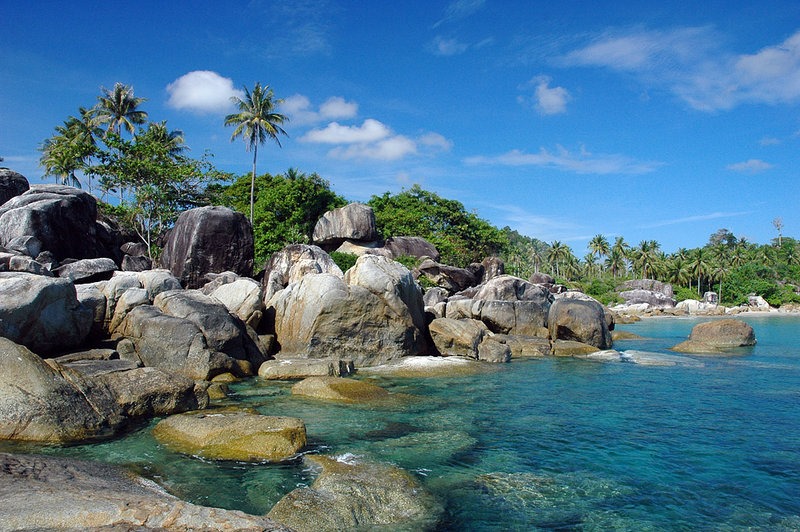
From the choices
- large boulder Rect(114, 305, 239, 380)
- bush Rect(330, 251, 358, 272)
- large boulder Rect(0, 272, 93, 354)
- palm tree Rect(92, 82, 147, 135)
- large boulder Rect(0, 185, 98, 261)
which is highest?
palm tree Rect(92, 82, 147, 135)

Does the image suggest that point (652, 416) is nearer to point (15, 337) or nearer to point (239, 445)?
point (239, 445)

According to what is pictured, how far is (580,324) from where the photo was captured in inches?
1048

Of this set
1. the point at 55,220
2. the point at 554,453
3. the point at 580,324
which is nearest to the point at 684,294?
the point at 580,324

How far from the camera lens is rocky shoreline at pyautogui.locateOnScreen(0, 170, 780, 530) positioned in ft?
22.8

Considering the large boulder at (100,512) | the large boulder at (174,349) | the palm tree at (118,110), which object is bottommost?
the large boulder at (100,512)

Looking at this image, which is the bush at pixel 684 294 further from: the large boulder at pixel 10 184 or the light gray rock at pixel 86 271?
the large boulder at pixel 10 184

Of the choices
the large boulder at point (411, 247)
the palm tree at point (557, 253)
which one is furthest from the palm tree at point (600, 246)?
the large boulder at point (411, 247)

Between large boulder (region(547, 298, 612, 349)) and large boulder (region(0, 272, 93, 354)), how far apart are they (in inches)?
804

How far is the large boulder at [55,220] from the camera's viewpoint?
85.9 ft

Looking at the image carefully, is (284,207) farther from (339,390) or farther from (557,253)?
(557,253)

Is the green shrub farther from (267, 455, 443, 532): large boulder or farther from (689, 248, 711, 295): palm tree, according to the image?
(267, 455, 443, 532): large boulder

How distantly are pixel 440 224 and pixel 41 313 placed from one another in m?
41.7

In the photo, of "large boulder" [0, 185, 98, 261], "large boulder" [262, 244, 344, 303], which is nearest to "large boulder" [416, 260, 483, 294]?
"large boulder" [262, 244, 344, 303]

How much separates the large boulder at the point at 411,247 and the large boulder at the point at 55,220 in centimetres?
2262
